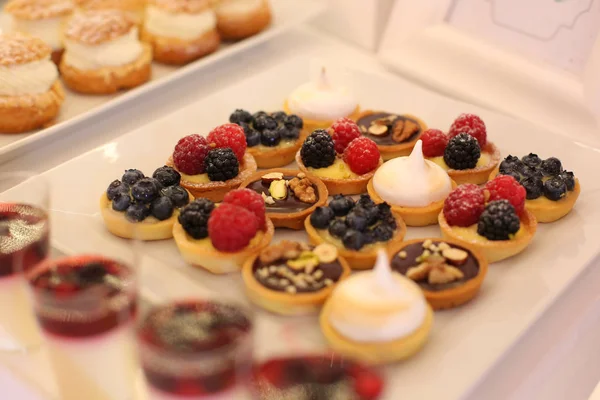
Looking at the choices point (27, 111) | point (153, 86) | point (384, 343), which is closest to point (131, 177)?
point (27, 111)

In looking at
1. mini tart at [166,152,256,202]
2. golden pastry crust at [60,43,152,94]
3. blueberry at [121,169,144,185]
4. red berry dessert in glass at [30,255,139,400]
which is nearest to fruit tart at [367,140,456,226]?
mini tart at [166,152,256,202]

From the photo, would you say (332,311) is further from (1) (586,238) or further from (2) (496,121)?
(2) (496,121)

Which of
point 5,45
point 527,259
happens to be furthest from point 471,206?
point 5,45

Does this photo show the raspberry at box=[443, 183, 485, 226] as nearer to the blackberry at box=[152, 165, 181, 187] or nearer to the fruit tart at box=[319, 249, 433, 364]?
the fruit tart at box=[319, 249, 433, 364]

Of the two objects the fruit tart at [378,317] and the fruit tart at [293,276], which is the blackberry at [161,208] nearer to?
the fruit tart at [293,276]

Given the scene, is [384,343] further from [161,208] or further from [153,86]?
[153,86]


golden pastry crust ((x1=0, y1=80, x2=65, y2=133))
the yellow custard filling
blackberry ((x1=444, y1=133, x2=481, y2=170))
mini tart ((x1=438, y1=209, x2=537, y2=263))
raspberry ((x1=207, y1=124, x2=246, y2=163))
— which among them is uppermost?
blackberry ((x1=444, y1=133, x2=481, y2=170))

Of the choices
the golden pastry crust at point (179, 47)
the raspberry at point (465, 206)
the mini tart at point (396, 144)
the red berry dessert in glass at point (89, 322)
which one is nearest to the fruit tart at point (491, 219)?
the raspberry at point (465, 206)
